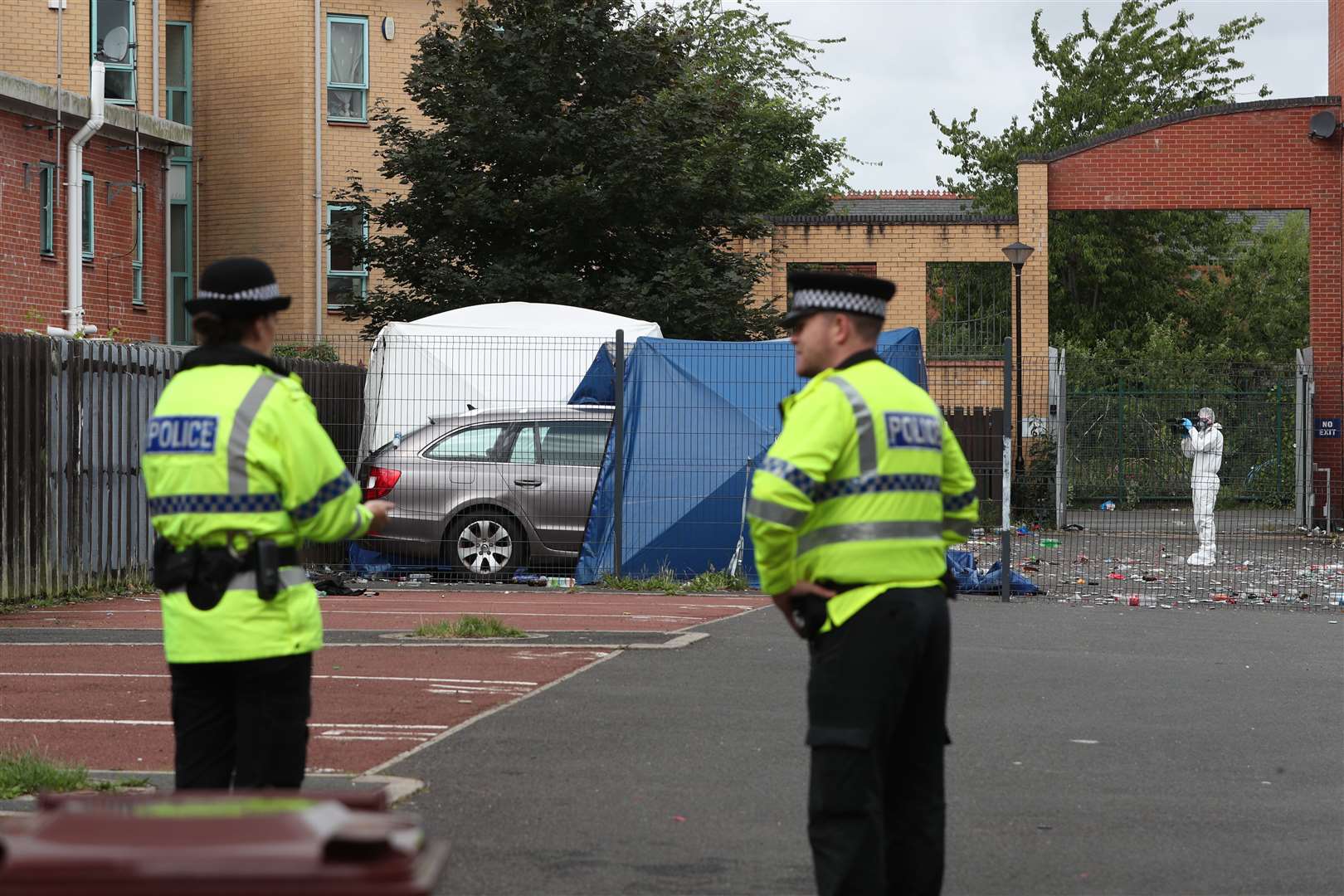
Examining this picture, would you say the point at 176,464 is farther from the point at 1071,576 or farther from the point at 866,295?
the point at 1071,576

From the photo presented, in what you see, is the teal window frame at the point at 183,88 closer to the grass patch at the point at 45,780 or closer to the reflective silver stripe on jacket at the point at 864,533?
the grass patch at the point at 45,780

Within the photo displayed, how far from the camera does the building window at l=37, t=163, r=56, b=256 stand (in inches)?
950

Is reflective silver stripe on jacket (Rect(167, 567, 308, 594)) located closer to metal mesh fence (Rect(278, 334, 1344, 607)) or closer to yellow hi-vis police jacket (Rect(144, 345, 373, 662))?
yellow hi-vis police jacket (Rect(144, 345, 373, 662))

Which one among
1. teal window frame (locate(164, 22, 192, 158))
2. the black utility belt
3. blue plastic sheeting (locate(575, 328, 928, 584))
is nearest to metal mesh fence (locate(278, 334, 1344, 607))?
blue plastic sheeting (locate(575, 328, 928, 584))

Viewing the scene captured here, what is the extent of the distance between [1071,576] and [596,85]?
1131cm

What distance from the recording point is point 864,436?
4.66 metres

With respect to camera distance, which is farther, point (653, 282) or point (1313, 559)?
point (653, 282)

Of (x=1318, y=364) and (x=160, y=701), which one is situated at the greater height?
(x=1318, y=364)

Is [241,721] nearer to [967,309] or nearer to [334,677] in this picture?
[334,677]

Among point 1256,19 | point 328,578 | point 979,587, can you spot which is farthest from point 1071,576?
point 1256,19

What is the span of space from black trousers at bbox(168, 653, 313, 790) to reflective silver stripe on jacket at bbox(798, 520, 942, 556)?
53.8 inches

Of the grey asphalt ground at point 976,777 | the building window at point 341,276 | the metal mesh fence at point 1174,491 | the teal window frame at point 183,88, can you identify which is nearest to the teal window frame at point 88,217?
the building window at point 341,276

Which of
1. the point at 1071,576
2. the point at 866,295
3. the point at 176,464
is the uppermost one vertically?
the point at 866,295

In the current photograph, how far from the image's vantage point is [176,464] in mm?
4594
